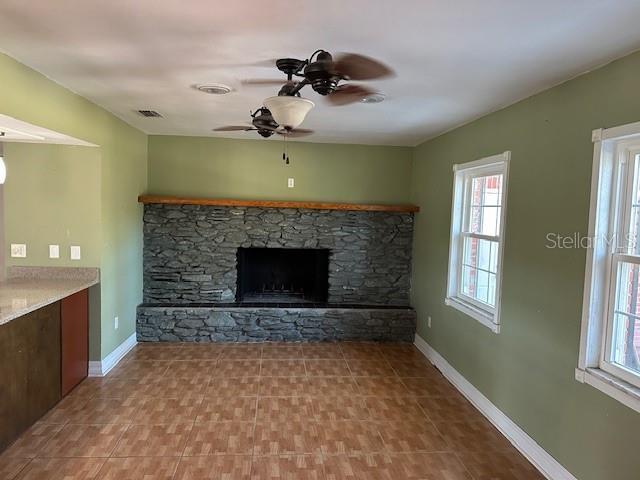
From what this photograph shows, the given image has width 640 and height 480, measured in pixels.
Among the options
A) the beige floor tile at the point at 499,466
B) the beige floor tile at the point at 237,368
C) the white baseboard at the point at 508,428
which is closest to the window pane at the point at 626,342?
the white baseboard at the point at 508,428

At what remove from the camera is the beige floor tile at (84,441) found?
2.67 m

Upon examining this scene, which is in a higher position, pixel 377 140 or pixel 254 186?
pixel 377 140

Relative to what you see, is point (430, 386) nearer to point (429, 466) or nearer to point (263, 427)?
point (429, 466)

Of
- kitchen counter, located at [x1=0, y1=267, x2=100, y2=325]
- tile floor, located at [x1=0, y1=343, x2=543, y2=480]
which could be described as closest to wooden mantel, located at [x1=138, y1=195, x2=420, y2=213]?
Answer: kitchen counter, located at [x1=0, y1=267, x2=100, y2=325]

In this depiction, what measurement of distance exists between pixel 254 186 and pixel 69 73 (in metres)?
2.66

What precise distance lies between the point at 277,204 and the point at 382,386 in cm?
236

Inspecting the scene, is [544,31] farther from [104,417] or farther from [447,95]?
[104,417]

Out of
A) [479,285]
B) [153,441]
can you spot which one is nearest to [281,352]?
[153,441]

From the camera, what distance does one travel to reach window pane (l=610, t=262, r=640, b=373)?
7.13 feet

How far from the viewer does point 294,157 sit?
527 cm

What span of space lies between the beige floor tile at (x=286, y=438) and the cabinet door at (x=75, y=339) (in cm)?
166

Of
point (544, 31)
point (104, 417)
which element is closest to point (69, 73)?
point (104, 417)

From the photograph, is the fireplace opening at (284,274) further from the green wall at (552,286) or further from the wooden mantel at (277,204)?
the green wall at (552,286)

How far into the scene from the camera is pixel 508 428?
302cm
